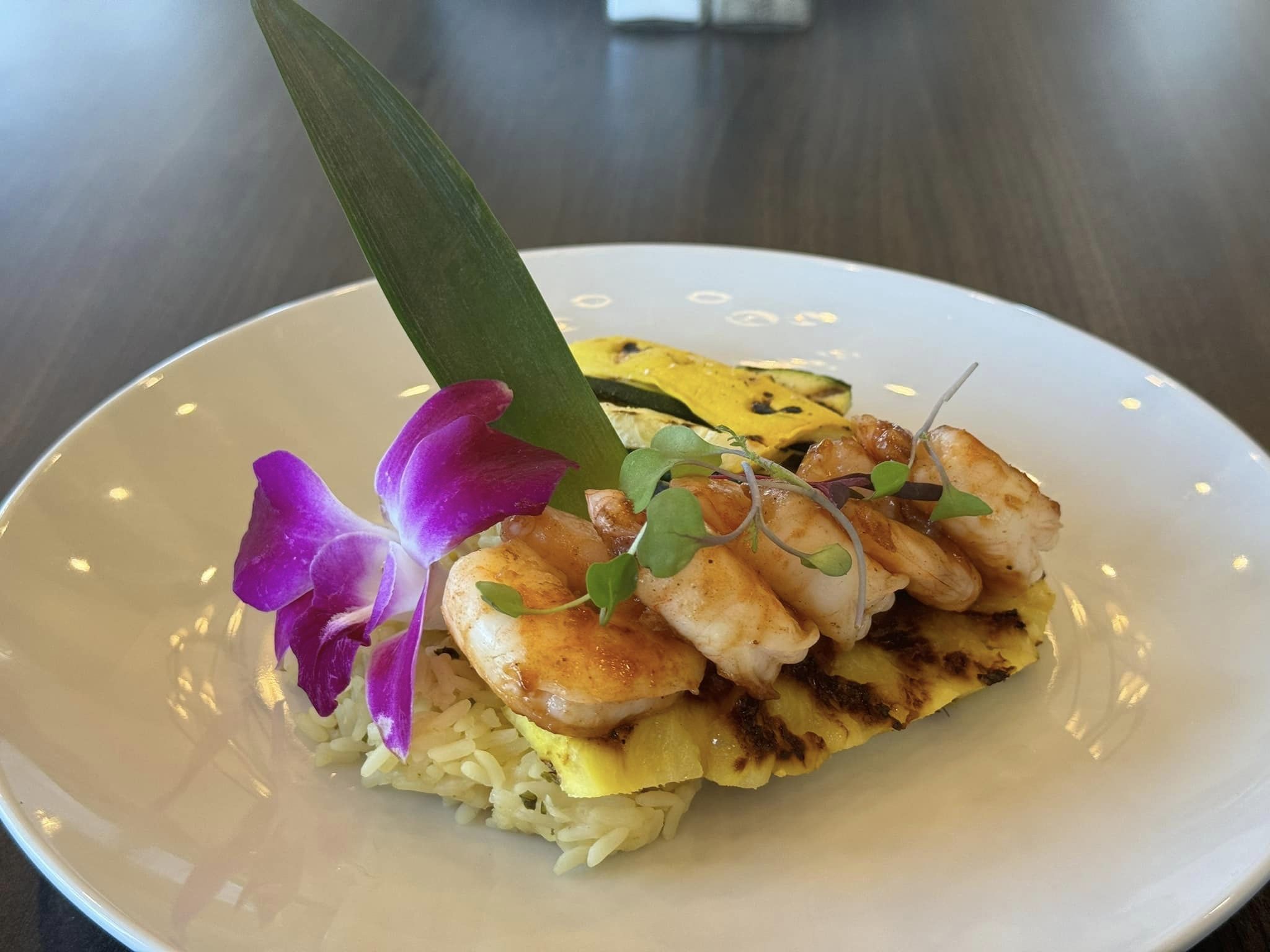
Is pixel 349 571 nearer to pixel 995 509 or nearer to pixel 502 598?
pixel 502 598

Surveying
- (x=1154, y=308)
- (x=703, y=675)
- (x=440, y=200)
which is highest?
(x=440, y=200)

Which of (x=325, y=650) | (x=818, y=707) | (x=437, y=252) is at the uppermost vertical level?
(x=437, y=252)

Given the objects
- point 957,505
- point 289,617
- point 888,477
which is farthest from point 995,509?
point 289,617

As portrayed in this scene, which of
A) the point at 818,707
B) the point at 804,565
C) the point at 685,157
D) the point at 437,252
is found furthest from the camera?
the point at 685,157

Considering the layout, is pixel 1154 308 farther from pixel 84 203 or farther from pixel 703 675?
pixel 84 203

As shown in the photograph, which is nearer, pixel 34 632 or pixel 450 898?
Result: pixel 450 898

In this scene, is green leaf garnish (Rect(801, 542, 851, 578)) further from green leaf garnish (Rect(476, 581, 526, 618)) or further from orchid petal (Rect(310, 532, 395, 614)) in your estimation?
orchid petal (Rect(310, 532, 395, 614))

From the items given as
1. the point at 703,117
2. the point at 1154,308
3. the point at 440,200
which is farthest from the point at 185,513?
the point at 703,117
